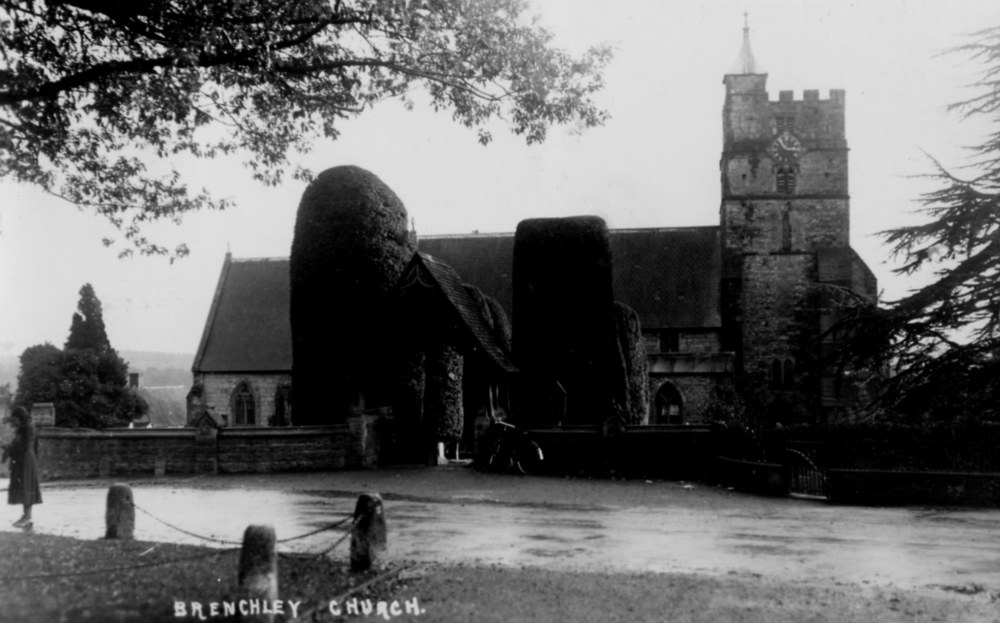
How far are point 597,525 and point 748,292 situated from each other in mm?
29839

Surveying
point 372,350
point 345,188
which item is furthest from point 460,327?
point 345,188

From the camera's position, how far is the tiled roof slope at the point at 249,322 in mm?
41938

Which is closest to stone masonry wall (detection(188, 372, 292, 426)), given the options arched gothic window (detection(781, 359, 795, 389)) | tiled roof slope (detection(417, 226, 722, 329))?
tiled roof slope (detection(417, 226, 722, 329))

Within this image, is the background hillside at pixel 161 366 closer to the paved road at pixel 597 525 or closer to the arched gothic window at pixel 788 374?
the arched gothic window at pixel 788 374

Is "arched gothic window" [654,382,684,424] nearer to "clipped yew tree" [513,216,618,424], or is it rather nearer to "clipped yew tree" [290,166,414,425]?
"clipped yew tree" [513,216,618,424]

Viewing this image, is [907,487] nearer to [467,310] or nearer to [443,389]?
[467,310]

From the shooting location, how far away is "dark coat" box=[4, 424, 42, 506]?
1234 cm

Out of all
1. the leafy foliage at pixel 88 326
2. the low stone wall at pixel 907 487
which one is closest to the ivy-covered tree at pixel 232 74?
the low stone wall at pixel 907 487

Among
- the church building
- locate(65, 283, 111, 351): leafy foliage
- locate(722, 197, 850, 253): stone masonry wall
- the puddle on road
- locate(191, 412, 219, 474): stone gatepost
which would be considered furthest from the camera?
locate(65, 283, 111, 351): leafy foliage

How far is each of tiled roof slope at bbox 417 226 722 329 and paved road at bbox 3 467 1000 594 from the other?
22647 millimetres

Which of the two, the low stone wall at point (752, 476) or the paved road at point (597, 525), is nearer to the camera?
the paved road at point (597, 525)

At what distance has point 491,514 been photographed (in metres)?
13.6

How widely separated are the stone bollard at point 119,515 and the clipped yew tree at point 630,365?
→ 550 inches

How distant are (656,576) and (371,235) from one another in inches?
685
